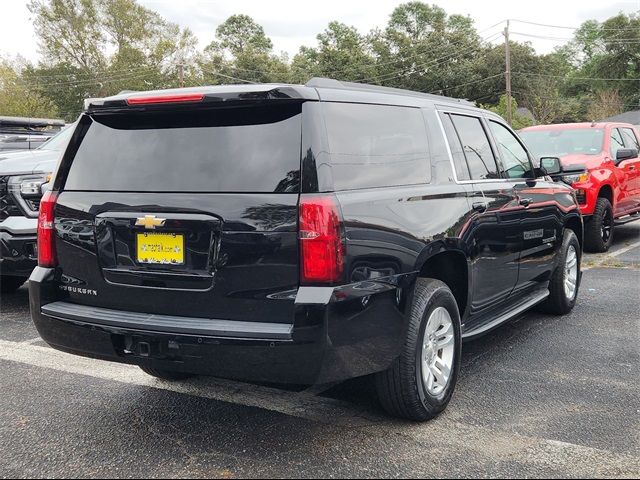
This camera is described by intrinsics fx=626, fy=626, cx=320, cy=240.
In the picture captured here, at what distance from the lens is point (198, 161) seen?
304 cm

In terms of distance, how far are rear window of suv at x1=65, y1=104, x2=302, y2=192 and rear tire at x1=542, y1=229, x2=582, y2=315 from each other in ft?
11.5

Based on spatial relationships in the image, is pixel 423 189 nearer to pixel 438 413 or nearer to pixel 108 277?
pixel 438 413

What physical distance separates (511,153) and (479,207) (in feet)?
3.75

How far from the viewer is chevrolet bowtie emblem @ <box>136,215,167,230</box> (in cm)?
301

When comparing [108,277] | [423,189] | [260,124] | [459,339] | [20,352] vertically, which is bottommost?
[20,352]

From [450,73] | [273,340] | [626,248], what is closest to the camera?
[273,340]

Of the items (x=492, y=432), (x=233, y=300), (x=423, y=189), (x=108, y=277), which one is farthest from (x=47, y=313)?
(x=492, y=432)

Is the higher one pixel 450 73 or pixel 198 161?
pixel 450 73

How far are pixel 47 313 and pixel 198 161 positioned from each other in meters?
1.20

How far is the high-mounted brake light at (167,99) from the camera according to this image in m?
3.01

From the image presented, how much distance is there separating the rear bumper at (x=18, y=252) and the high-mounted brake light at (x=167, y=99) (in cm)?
319

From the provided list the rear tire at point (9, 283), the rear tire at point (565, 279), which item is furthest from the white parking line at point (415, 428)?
the rear tire at point (9, 283)

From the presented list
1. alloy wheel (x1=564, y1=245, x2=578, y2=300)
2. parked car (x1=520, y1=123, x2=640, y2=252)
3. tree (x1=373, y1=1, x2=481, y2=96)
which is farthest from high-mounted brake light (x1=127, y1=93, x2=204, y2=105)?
tree (x1=373, y1=1, x2=481, y2=96)

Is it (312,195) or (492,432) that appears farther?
(492,432)
